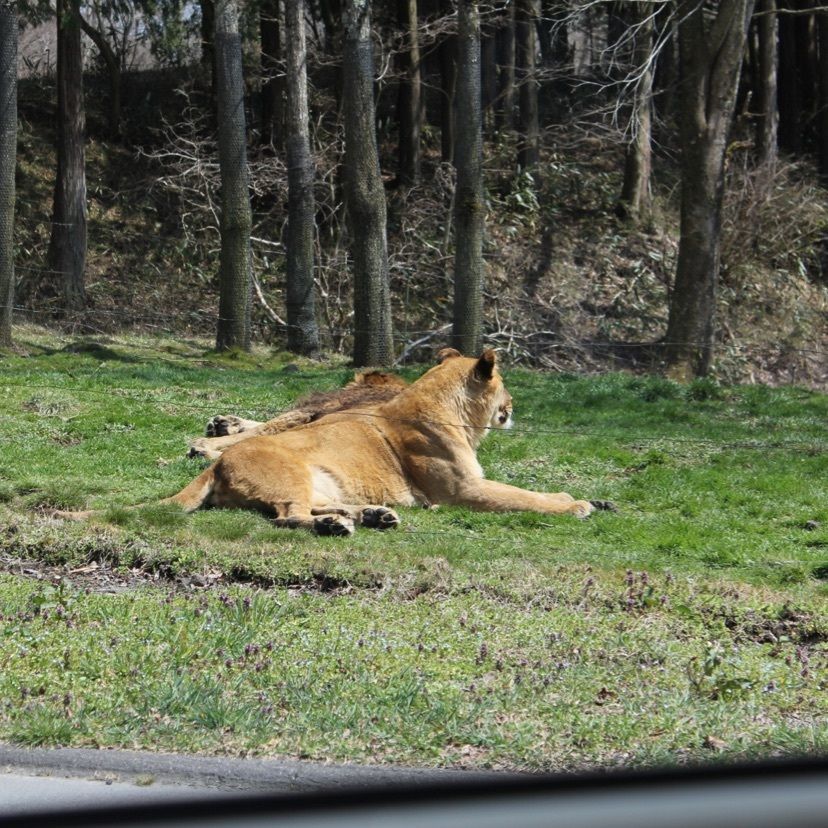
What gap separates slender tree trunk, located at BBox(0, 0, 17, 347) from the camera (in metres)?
17.8

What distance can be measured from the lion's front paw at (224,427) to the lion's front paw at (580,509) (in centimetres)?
335

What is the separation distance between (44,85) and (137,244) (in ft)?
25.4

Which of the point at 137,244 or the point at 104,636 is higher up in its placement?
the point at 137,244

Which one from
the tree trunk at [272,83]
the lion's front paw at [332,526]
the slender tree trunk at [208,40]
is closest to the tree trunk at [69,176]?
the slender tree trunk at [208,40]

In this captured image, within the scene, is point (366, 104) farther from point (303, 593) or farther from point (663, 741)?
point (663, 741)

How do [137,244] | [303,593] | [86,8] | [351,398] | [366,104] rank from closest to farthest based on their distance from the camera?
1. [303,593]
2. [351,398]
3. [366,104]
4. [137,244]
5. [86,8]

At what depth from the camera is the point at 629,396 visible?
14938 millimetres

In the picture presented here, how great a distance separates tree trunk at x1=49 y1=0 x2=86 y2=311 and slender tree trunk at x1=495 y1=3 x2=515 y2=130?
1030cm

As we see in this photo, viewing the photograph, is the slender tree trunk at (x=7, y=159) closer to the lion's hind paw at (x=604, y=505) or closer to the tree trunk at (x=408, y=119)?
the lion's hind paw at (x=604, y=505)

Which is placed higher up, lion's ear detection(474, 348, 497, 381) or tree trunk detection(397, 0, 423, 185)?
tree trunk detection(397, 0, 423, 185)

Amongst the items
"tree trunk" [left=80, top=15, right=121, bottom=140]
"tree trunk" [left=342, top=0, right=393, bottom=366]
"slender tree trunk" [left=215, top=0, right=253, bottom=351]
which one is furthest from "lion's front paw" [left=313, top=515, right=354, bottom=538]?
"tree trunk" [left=80, top=15, right=121, bottom=140]

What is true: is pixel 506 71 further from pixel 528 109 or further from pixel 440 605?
pixel 440 605

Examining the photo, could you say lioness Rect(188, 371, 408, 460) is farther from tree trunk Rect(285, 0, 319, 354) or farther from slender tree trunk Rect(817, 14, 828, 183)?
slender tree trunk Rect(817, 14, 828, 183)

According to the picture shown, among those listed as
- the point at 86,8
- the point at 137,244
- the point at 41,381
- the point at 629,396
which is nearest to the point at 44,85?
the point at 86,8
